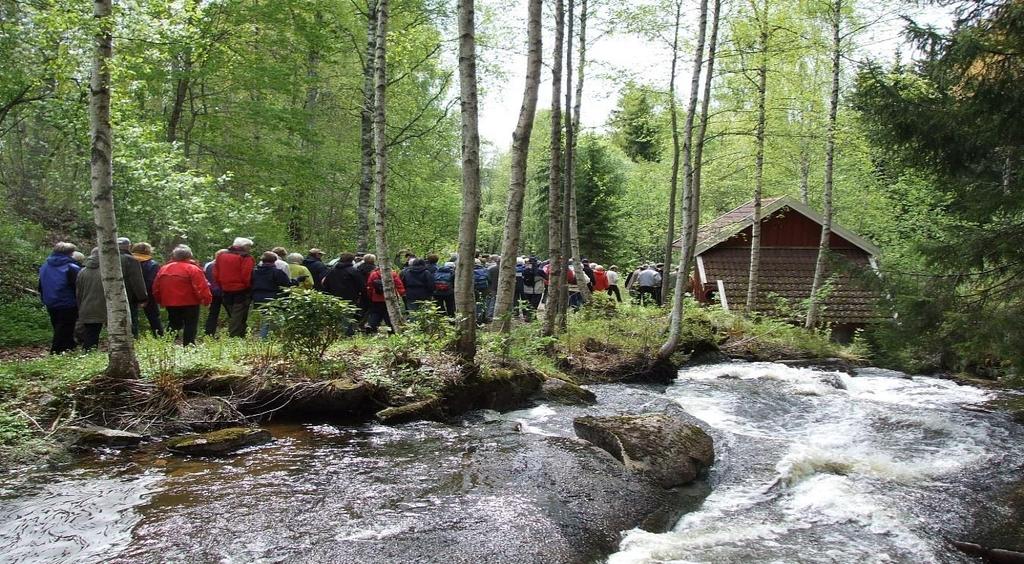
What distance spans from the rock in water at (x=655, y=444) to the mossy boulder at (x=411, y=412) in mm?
1763

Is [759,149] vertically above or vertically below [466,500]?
above

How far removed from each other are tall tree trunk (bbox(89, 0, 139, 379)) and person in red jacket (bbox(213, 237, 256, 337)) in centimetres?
380

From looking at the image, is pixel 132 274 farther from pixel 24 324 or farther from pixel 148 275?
pixel 24 324

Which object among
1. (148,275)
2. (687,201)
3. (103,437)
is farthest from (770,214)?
(103,437)

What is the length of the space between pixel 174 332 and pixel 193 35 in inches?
173

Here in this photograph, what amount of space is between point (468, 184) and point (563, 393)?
3503 millimetres

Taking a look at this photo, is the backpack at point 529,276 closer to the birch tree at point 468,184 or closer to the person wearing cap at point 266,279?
the person wearing cap at point 266,279

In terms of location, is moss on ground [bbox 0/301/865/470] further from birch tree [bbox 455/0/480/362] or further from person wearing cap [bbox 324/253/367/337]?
person wearing cap [bbox 324/253/367/337]

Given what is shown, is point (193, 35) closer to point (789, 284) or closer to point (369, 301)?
point (369, 301)

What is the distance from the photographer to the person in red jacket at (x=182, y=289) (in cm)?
979

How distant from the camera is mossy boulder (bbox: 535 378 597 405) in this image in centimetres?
955

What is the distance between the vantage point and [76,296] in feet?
30.8

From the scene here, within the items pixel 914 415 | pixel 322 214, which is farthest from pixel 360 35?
pixel 914 415

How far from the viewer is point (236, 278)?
35.1 feet
